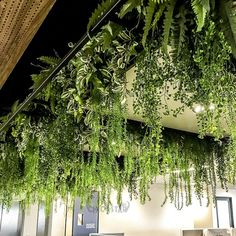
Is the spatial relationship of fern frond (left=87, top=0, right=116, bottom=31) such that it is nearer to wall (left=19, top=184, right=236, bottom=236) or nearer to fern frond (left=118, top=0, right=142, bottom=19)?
fern frond (left=118, top=0, right=142, bottom=19)

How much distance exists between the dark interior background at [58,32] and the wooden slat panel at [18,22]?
0.77 ft

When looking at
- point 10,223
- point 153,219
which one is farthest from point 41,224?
point 153,219

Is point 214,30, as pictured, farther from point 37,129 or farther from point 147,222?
point 147,222

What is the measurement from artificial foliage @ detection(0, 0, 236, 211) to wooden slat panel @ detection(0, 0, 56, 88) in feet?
0.77

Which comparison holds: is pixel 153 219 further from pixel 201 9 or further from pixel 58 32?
pixel 201 9

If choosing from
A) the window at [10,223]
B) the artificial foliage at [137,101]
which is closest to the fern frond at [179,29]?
the artificial foliage at [137,101]

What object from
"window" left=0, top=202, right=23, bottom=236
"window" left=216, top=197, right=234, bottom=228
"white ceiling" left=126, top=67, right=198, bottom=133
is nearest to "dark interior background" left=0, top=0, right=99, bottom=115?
"white ceiling" left=126, top=67, right=198, bottom=133

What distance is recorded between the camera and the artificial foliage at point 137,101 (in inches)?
57.9

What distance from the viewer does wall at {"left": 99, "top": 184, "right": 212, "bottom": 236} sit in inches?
321

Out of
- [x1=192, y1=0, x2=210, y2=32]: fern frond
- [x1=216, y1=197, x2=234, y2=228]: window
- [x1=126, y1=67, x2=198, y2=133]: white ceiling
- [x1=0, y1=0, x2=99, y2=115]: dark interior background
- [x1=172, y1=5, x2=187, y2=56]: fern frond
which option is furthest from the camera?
[x1=216, y1=197, x2=234, y2=228]: window

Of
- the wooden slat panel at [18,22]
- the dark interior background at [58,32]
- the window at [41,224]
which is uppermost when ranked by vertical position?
the dark interior background at [58,32]

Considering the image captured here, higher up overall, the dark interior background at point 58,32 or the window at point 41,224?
the dark interior background at point 58,32

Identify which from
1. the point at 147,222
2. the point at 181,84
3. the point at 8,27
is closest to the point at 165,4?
the point at 181,84

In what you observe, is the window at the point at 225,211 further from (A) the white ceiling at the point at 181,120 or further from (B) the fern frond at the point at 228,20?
(B) the fern frond at the point at 228,20
